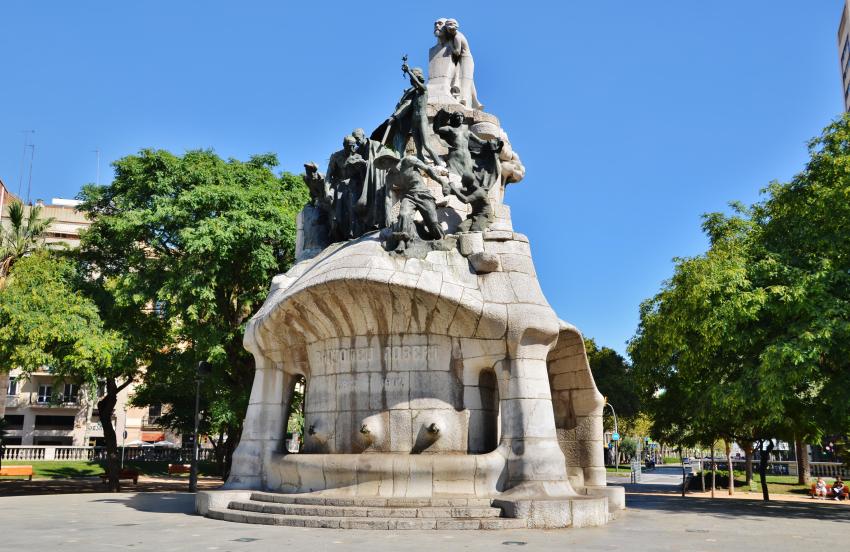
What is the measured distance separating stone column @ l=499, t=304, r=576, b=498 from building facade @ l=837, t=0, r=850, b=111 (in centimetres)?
5975

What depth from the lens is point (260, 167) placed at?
29.1m

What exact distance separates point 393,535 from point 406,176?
6929 mm

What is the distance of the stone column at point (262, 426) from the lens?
13961 mm

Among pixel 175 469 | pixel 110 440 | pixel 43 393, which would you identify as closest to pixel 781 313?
pixel 110 440

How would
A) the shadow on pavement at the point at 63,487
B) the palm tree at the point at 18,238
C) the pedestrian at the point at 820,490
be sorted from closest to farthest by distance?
1. the shadow on pavement at the point at 63,487
2. the pedestrian at the point at 820,490
3. the palm tree at the point at 18,238

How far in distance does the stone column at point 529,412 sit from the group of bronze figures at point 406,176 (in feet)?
8.58

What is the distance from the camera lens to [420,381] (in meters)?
12.9

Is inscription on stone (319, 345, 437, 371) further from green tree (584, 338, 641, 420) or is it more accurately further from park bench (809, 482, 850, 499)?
green tree (584, 338, 641, 420)

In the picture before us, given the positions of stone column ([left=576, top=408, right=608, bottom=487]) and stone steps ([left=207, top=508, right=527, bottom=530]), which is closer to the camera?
stone steps ([left=207, top=508, right=527, bottom=530])

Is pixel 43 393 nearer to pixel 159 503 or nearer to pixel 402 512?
pixel 159 503

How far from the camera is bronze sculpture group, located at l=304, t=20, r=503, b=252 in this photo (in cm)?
1422

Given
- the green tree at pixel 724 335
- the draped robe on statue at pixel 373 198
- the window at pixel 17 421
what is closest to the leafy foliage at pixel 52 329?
the draped robe on statue at pixel 373 198

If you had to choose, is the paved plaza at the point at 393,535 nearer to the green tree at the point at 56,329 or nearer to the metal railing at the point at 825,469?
the green tree at the point at 56,329

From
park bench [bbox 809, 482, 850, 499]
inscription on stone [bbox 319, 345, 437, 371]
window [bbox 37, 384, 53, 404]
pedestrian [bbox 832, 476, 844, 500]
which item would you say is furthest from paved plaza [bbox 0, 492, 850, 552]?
window [bbox 37, 384, 53, 404]
